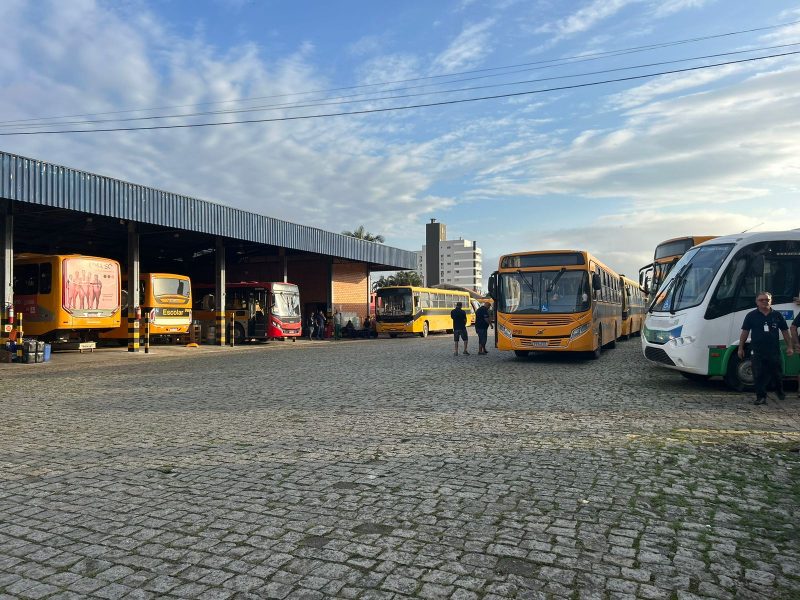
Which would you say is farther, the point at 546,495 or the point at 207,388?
the point at 207,388

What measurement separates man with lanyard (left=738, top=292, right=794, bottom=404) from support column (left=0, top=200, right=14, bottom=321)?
1970 cm

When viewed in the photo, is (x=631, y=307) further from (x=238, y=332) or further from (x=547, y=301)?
(x=238, y=332)

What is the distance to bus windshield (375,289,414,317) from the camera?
34.1 metres

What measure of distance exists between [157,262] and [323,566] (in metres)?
41.5

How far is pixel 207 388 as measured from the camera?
11898mm

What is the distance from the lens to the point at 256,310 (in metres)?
29.9

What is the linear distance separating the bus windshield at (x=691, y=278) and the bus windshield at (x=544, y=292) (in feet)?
11.6

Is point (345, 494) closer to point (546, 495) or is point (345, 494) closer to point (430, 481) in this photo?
point (430, 481)

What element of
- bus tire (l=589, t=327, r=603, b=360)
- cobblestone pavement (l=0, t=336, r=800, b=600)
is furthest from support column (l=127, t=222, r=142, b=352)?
bus tire (l=589, t=327, r=603, b=360)

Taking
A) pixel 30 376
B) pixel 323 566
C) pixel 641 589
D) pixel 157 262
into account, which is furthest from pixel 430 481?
pixel 157 262

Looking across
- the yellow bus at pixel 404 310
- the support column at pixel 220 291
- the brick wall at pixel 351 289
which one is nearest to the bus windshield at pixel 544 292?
the support column at pixel 220 291

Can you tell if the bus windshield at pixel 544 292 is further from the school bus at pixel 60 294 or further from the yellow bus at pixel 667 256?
the school bus at pixel 60 294

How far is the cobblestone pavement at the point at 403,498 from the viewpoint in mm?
3371

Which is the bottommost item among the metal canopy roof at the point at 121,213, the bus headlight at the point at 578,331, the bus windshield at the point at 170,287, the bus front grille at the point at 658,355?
the bus front grille at the point at 658,355
